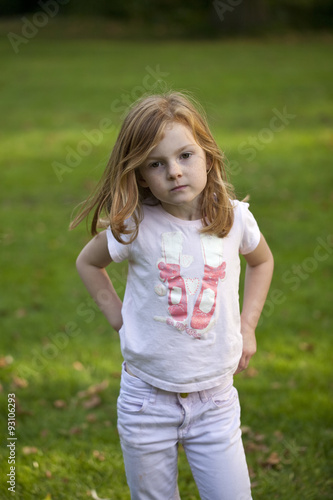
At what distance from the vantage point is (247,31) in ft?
76.6

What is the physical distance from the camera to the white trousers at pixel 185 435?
201 cm

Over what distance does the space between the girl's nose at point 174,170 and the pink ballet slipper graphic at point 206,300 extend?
1.01ft

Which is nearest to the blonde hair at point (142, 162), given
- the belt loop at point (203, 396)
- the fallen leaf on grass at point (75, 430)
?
the belt loop at point (203, 396)

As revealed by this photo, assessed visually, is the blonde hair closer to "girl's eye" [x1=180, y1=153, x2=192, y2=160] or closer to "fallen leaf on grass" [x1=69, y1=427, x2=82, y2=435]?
"girl's eye" [x1=180, y1=153, x2=192, y2=160]

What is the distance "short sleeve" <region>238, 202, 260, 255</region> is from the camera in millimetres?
2123

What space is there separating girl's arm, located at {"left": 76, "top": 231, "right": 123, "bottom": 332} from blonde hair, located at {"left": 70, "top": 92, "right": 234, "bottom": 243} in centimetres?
10

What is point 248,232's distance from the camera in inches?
83.8

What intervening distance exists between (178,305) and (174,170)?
43cm

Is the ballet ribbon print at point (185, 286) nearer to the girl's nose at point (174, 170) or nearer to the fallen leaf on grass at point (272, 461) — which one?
the girl's nose at point (174, 170)

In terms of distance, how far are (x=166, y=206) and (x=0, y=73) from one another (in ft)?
50.6

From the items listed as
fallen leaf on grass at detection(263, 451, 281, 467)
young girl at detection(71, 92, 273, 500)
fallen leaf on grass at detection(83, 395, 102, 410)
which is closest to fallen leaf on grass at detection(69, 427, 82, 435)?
fallen leaf on grass at detection(83, 395, 102, 410)

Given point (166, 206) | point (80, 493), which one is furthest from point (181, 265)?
point (80, 493)

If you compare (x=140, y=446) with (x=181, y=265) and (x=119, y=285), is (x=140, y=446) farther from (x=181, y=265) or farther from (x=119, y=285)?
(x=119, y=285)

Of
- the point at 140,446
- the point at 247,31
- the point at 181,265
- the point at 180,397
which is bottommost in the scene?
the point at 247,31
